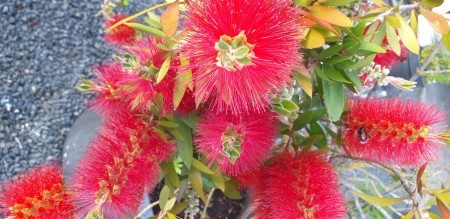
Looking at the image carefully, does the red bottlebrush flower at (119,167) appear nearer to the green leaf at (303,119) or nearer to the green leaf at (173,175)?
the green leaf at (173,175)

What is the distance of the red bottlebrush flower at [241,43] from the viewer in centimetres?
45

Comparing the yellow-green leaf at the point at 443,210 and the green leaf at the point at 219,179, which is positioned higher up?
the green leaf at the point at 219,179

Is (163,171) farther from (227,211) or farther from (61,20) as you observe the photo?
(61,20)

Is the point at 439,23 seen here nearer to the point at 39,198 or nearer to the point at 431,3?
the point at 431,3

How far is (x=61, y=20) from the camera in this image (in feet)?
4.56

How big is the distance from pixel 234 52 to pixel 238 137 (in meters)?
0.23

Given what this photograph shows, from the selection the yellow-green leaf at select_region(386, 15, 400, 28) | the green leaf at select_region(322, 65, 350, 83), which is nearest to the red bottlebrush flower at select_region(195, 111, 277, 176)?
the green leaf at select_region(322, 65, 350, 83)

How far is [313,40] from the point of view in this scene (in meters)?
0.57

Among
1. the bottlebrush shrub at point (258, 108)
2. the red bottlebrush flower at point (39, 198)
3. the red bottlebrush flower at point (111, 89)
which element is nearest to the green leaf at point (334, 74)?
the bottlebrush shrub at point (258, 108)

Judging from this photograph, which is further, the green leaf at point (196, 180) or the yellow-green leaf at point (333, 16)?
the green leaf at point (196, 180)

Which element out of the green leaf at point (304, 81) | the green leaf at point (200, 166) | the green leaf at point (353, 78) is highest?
the green leaf at point (304, 81)

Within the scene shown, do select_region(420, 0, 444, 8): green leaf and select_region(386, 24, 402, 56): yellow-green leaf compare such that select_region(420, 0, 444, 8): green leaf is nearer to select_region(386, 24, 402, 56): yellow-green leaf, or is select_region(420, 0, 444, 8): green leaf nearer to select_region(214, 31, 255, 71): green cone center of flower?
select_region(386, 24, 402, 56): yellow-green leaf

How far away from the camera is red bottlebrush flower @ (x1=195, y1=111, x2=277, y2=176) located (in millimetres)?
628

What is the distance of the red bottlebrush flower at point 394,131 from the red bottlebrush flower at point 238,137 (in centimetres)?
14
